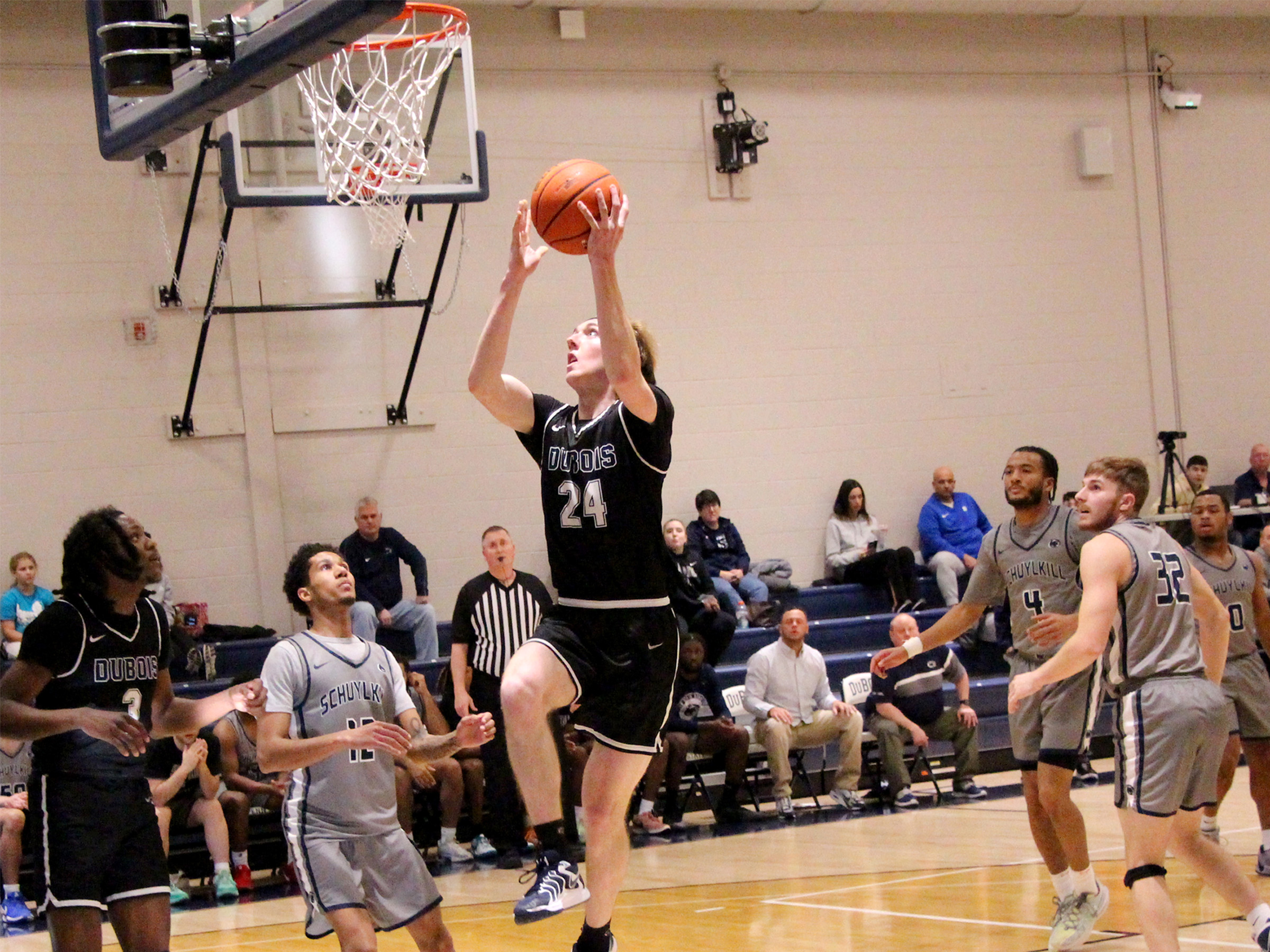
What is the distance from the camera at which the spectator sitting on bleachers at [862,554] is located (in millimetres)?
12102

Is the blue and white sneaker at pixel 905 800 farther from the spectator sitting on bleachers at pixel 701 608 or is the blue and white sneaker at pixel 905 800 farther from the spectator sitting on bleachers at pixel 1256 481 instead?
A: the spectator sitting on bleachers at pixel 1256 481

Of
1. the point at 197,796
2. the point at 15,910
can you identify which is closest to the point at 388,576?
the point at 197,796

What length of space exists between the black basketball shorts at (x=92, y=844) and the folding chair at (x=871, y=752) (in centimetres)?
635

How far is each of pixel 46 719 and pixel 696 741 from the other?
6114mm

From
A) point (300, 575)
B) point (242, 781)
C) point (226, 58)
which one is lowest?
point (242, 781)

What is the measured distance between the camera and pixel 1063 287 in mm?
13914

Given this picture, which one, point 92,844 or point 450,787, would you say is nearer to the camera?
point 92,844

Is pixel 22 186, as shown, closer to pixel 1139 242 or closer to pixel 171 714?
pixel 171 714

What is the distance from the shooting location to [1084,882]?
552cm

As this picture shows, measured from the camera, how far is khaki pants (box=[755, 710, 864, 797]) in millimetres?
9648

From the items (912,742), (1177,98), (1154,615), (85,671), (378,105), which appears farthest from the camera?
(1177,98)

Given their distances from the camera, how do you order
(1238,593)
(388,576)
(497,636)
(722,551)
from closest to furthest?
1. (1238,593)
2. (497,636)
3. (388,576)
4. (722,551)

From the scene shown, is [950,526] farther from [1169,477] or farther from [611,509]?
[611,509]

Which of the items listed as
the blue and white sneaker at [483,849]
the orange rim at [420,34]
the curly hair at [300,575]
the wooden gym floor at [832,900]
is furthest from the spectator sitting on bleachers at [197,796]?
the orange rim at [420,34]
